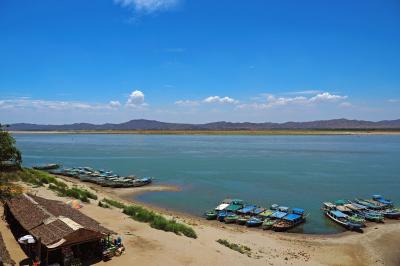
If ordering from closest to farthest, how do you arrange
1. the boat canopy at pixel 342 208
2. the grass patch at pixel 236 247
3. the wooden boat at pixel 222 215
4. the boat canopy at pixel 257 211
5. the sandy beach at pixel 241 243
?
1. the sandy beach at pixel 241 243
2. the grass patch at pixel 236 247
3. the wooden boat at pixel 222 215
4. the boat canopy at pixel 257 211
5. the boat canopy at pixel 342 208

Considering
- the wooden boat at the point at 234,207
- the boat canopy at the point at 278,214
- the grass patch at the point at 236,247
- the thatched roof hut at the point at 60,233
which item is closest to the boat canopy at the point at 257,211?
the wooden boat at the point at 234,207

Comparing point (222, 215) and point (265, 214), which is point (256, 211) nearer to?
point (265, 214)

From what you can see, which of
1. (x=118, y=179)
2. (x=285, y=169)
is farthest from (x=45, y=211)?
(x=285, y=169)

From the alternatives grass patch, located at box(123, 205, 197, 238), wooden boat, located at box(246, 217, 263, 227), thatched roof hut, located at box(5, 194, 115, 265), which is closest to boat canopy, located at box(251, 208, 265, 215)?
wooden boat, located at box(246, 217, 263, 227)

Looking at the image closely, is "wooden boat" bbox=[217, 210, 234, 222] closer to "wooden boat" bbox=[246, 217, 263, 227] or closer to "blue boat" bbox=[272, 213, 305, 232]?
"wooden boat" bbox=[246, 217, 263, 227]

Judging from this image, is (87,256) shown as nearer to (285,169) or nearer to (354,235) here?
(354,235)

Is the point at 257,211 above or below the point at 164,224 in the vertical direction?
below

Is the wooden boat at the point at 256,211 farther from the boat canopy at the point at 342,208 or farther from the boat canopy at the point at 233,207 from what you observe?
the boat canopy at the point at 342,208

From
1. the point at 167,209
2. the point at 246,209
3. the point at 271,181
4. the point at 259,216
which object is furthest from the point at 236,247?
the point at 271,181
